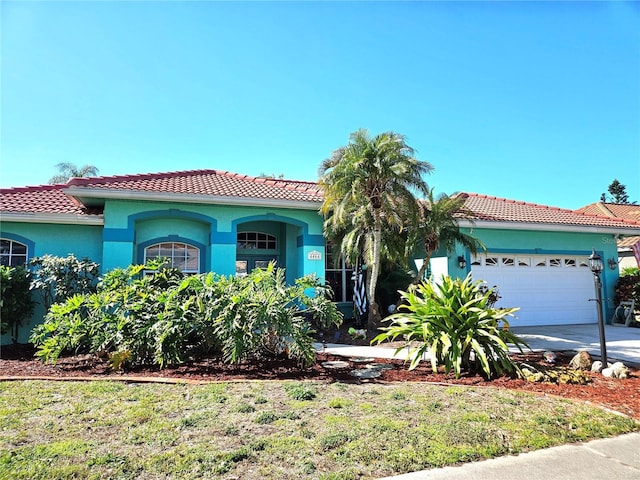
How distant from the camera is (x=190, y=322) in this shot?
745 centimetres

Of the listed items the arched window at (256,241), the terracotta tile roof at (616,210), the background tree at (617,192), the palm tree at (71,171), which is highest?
the background tree at (617,192)

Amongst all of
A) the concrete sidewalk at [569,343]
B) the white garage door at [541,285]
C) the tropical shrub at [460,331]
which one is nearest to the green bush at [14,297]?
the concrete sidewalk at [569,343]

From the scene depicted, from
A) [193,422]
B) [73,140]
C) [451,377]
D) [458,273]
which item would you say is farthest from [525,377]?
[73,140]

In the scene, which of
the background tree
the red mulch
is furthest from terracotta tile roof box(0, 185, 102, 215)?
the background tree

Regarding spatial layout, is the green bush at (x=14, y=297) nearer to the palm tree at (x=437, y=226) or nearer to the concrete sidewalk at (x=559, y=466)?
the concrete sidewalk at (x=559, y=466)

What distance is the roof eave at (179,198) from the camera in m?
10.8

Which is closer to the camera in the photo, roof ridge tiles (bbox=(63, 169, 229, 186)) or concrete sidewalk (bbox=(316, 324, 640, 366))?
concrete sidewalk (bbox=(316, 324, 640, 366))

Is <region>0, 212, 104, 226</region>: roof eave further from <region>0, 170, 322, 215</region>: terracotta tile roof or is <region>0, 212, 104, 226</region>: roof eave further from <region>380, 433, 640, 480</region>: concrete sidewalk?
<region>380, 433, 640, 480</region>: concrete sidewalk

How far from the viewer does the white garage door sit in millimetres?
14508

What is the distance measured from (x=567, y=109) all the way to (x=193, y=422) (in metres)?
14.3

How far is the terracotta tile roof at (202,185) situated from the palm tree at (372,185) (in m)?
1.72

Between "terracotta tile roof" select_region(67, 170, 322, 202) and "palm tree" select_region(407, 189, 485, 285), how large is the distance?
10.6ft

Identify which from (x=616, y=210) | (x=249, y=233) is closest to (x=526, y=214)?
(x=249, y=233)

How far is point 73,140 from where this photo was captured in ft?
39.0
